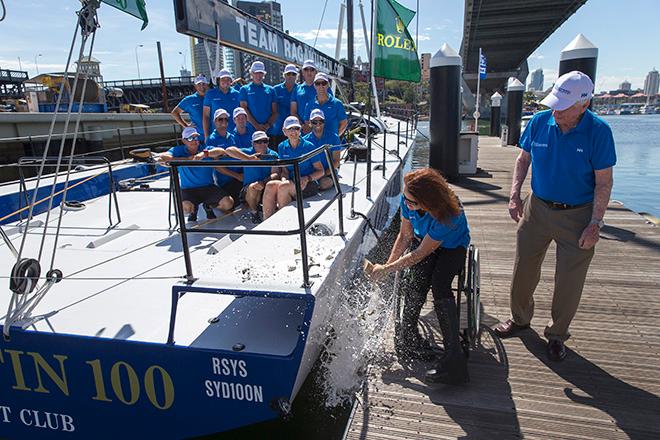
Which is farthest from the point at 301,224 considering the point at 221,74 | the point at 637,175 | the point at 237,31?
the point at 637,175

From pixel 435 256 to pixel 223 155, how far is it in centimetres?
249

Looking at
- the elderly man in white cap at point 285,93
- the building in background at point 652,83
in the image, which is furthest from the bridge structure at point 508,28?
the building in background at point 652,83

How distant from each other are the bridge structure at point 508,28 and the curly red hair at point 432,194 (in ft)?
109

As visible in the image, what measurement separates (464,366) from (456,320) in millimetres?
310

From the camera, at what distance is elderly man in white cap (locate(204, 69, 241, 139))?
219 inches

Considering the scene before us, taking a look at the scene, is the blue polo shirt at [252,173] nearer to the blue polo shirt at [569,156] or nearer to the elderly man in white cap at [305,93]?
the elderly man in white cap at [305,93]

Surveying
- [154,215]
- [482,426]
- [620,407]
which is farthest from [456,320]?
[154,215]

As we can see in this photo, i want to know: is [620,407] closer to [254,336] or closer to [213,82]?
[254,336]

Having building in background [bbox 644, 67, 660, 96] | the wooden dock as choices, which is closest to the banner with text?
the wooden dock

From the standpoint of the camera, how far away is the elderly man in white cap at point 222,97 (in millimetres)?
5555

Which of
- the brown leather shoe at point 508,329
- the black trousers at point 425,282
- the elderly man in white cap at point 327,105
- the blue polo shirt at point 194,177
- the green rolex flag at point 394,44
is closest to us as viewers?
the black trousers at point 425,282

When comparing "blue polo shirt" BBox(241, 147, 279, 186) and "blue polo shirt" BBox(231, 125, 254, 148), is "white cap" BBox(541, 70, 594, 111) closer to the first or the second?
"blue polo shirt" BBox(241, 147, 279, 186)

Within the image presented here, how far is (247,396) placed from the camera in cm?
253

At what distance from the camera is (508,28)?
38.7 meters
